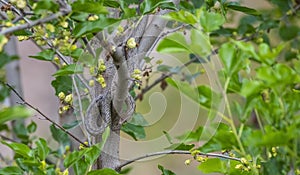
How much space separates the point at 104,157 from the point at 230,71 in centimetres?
30

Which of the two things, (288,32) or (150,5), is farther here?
(288,32)

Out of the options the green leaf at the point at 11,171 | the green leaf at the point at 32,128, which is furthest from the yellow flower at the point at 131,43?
the green leaf at the point at 32,128

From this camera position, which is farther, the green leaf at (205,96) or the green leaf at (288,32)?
the green leaf at (288,32)

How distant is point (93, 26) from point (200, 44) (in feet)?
0.37

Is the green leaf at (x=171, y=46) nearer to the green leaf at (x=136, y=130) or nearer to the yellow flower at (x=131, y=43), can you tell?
the yellow flower at (x=131, y=43)

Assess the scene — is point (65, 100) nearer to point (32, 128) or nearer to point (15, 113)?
point (15, 113)

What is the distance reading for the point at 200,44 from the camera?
0.50 metres

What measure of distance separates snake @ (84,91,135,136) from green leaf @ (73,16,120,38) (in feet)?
0.56

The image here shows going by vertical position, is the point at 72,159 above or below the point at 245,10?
below

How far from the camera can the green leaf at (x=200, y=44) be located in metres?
0.50

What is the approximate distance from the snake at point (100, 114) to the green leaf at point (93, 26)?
17cm

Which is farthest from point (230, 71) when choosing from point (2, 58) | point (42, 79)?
point (42, 79)

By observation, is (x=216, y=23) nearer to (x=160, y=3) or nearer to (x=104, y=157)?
(x=160, y=3)

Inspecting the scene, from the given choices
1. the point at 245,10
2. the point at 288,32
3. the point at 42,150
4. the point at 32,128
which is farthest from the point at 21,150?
the point at 288,32
